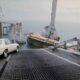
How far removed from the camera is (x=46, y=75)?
631 cm

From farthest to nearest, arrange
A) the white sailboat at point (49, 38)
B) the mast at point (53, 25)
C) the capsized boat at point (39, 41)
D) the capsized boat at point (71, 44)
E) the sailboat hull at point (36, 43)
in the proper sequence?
1. the sailboat hull at point (36, 43)
2. the mast at point (53, 25)
3. the white sailboat at point (49, 38)
4. the capsized boat at point (39, 41)
5. the capsized boat at point (71, 44)

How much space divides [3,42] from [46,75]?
8.71 metres

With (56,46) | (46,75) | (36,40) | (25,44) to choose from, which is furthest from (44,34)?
(46,75)

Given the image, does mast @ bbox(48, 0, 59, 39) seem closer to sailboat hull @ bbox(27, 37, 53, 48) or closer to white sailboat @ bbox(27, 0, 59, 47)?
white sailboat @ bbox(27, 0, 59, 47)

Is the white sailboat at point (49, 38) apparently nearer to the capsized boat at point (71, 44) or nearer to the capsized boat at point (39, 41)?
the capsized boat at point (39, 41)

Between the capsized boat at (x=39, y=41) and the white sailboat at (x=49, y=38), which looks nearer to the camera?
the capsized boat at (x=39, y=41)

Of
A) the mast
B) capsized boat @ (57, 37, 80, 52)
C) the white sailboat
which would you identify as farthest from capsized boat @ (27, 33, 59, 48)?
capsized boat @ (57, 37, 80, 52)

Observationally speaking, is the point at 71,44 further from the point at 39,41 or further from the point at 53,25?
the point at 39,41

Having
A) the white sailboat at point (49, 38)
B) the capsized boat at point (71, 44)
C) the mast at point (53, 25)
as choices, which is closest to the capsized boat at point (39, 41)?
the white sailboat at point (49, 38)

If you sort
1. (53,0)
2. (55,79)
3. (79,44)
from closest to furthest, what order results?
(55,79) < (79,44) < (53,0)

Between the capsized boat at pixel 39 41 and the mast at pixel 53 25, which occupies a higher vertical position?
the mast at pixel 53 25

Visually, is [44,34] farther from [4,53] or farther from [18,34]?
[4,53]

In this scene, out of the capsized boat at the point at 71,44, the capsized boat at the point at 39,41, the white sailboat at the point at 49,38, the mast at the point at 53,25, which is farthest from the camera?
the mast at the point at 53,25

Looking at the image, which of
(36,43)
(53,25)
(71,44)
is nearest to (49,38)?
(53,25)
